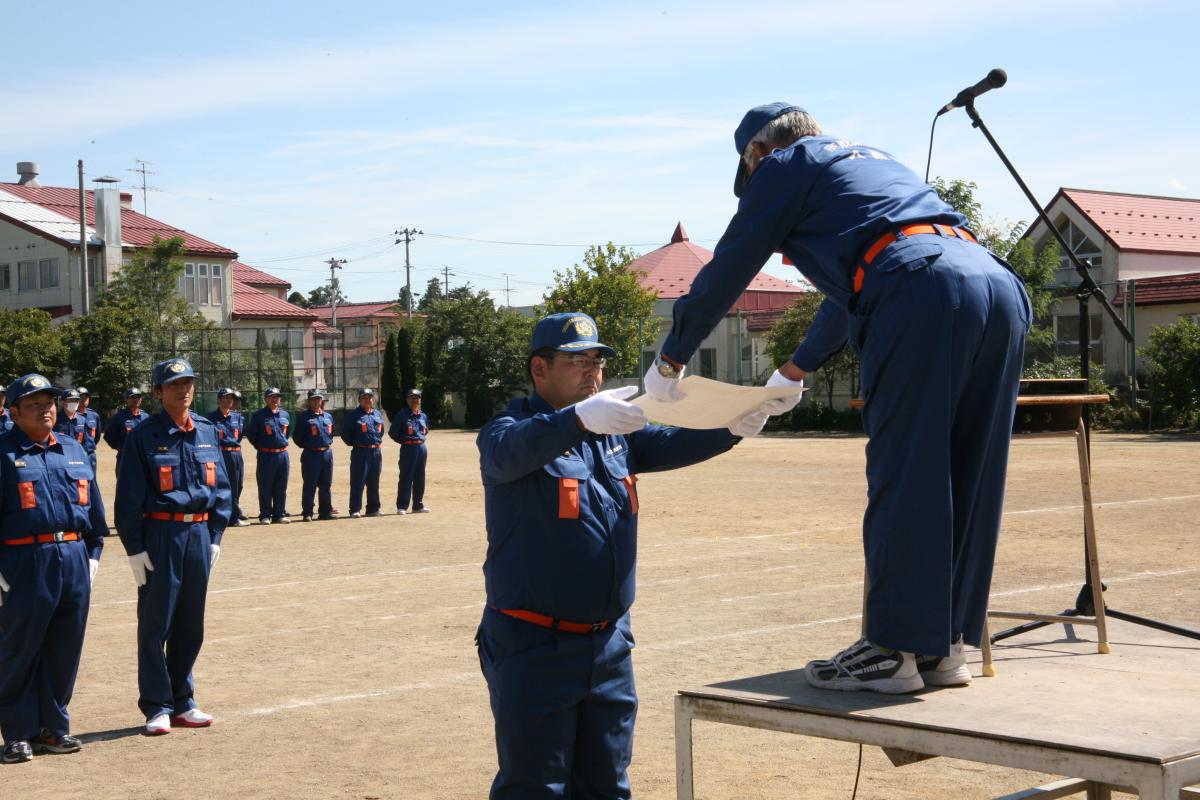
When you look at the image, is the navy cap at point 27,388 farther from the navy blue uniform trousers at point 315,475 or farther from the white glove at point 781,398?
the navy blue uniform trousers at point 315,475

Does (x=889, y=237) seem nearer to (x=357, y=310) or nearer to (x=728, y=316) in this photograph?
(x=728, y=316)

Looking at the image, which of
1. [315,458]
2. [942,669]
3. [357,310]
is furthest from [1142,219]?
[357,310]

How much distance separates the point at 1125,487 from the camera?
21.3 m

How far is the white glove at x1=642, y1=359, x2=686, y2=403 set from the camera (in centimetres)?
390

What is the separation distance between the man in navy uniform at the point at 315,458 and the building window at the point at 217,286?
43.6 m

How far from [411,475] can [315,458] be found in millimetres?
1614

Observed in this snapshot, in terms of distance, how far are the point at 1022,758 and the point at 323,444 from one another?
19767 mm

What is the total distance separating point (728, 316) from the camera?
51062mm

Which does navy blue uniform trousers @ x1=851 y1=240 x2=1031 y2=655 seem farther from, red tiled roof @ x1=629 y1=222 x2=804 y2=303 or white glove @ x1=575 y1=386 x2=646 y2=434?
red tiled roof @ x1=629 y1=222 x2=804 y2=303

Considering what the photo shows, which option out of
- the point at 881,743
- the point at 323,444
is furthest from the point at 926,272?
the point at 323,444

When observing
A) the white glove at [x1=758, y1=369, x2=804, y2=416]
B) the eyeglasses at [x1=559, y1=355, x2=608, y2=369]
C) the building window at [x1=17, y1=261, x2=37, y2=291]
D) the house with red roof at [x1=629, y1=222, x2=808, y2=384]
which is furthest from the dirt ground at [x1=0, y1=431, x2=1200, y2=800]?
the building window at [x1=17, y1=261, x2=37, y2=291]

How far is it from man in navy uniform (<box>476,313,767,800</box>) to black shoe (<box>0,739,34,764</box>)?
14.3 ft

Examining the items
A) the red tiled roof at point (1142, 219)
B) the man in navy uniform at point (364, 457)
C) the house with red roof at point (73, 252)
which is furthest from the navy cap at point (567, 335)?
the house with red roof at point (73, 252)

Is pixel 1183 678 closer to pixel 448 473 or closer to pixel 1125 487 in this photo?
pixel 1125 487
